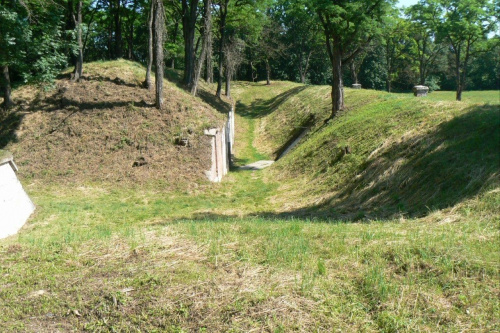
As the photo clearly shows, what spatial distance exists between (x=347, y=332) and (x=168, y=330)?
1.63 m

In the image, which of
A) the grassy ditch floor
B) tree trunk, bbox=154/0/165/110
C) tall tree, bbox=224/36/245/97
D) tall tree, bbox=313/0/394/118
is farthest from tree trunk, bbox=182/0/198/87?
the grassy ditch floor

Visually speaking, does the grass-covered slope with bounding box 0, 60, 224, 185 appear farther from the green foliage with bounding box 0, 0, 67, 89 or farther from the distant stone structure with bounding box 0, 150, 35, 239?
the distant stone structure with bounding box 0, 150, 35, 239

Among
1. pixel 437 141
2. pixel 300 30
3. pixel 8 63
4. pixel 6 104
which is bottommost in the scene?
pixel 437 141

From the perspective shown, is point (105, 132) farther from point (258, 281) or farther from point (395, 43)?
point (395, 43)

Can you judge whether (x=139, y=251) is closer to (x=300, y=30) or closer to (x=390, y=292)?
(x=390, y=292)

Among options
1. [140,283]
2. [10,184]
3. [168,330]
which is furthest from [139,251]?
[10,184]

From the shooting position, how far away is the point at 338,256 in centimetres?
475

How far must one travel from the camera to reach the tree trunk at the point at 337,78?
19.8m

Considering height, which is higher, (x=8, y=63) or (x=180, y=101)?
(x=8, y=63)

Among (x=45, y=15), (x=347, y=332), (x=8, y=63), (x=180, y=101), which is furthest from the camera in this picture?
(x=180, y=101)

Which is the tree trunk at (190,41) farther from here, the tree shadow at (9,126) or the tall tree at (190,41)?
the tree shadow at (9,126)

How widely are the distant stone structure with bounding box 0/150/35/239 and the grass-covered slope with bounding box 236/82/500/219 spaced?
7798 millimetres

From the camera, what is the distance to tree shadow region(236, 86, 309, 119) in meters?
38.8

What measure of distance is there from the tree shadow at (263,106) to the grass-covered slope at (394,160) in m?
17.9
